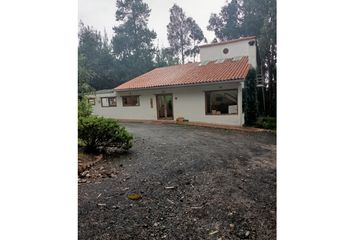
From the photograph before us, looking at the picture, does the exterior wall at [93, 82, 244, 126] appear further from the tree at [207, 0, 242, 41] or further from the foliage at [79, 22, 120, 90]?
the tree at [207, 0, 242, 41]

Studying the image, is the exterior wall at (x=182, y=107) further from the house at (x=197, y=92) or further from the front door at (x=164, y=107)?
the front door at (x=164, y=107)

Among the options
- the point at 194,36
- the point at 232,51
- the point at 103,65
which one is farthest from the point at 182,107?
the point at 103,65

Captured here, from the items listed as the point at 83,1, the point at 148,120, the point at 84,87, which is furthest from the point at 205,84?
the point at 83,1

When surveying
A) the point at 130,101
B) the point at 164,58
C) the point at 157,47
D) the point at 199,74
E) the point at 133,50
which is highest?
the point at 157,47

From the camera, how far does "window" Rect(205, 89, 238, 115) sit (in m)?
7.33

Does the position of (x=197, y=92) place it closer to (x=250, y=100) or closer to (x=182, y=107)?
(x=182, y=107)

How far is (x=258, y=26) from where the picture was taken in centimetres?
948

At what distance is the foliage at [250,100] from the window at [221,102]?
0.40 meters

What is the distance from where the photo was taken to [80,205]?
185 centimetres

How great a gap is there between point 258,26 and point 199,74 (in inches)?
143

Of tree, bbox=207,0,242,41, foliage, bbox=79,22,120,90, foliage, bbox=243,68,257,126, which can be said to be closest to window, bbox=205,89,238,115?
foliage, bbox=243,68,257,126

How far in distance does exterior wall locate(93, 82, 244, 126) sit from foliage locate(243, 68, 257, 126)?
281 millimetres
